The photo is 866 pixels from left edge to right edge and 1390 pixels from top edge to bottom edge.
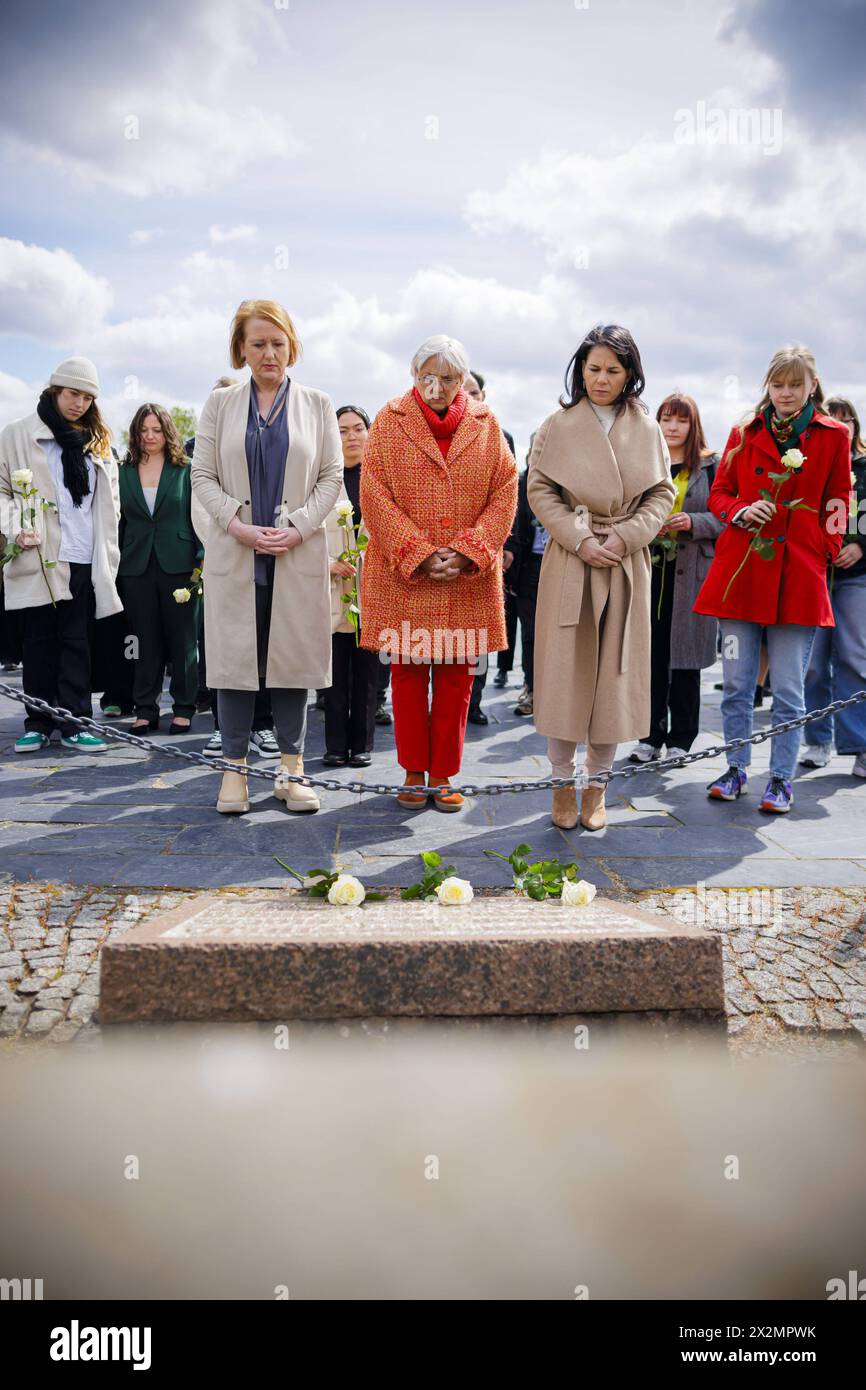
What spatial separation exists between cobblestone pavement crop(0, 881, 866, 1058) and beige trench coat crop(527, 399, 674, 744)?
1.14 m

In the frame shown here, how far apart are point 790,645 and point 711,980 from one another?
2.98 meters

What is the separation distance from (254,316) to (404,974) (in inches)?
135

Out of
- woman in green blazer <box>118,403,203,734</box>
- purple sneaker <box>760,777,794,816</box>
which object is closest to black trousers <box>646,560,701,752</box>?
purple sneaker <box>760,777,794,816</box>

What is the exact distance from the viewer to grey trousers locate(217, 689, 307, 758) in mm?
5363

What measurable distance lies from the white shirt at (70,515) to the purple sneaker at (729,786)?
4.08m

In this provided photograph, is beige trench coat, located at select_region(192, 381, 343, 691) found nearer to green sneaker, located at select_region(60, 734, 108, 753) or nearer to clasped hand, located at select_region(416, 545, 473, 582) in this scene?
clasped hand, located at select_region(416, 545, 473, 582)

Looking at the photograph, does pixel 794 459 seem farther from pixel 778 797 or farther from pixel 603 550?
pixel 778 797

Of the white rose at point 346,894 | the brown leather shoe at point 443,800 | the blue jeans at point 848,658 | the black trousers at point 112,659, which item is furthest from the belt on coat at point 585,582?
the black trousers at point 112,659

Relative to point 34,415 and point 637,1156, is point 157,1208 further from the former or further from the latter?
point 34,415

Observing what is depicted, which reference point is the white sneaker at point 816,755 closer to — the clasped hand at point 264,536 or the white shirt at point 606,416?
the white shirt at point 606,416

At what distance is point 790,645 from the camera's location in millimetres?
5523

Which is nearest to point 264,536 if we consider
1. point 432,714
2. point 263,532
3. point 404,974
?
point 263,532

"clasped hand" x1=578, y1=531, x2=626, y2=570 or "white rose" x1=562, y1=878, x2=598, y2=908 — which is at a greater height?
"clasped hand" x1=578, y1=531, x2=626, y2=570

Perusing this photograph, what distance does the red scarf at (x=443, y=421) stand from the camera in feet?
16.8
